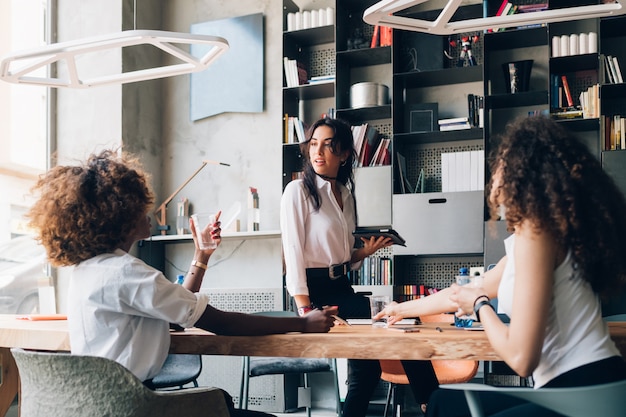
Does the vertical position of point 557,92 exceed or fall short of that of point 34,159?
it exceeds it

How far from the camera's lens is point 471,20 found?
8.88 feet

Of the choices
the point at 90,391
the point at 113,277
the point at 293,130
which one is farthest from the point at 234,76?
the point at 90,391

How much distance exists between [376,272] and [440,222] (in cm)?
57

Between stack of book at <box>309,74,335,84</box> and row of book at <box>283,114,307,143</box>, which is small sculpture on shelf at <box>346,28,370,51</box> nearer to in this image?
stack of book at <box>309,74,335,84</box>

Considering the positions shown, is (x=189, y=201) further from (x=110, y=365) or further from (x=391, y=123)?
(x=110, y=365)

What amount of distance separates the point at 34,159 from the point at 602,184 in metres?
4.69

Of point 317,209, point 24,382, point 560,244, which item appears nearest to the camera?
point 560,244

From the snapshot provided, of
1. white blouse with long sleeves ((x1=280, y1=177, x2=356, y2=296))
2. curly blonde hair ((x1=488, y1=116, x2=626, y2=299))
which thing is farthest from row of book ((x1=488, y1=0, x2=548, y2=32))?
curly blonde hair ((x1=488, y1=116, x2=626, y2=299))

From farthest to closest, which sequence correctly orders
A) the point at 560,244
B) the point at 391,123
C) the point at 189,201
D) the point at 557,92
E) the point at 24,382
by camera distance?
the point at 189,201
the point at 391,123
the point at 557,92
the point at 24,382
the point at 560,244

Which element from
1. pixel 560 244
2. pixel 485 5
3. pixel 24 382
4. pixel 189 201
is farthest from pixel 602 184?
pixel 189 201

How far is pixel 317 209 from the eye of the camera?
305cm

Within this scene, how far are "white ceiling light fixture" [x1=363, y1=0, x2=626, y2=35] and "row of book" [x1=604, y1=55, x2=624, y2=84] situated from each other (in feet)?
6.12

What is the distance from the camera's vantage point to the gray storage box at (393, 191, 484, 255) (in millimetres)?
4562

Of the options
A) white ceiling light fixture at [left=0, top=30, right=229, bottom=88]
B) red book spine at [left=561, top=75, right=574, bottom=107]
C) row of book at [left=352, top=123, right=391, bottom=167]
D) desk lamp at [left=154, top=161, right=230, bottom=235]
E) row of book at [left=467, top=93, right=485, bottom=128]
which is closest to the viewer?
white ceiling light fixture at [left=0, top=30, right=229, bottom=88]
